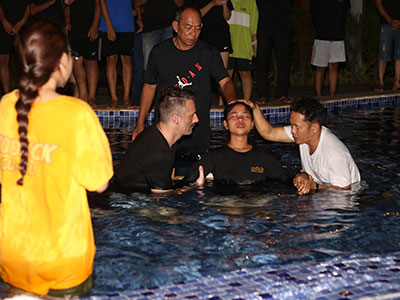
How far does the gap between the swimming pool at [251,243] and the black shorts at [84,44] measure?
454 centimetres

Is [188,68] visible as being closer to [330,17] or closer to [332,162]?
[332,162]

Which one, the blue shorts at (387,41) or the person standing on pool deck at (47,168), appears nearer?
the person standing on pool deck at (47,168)

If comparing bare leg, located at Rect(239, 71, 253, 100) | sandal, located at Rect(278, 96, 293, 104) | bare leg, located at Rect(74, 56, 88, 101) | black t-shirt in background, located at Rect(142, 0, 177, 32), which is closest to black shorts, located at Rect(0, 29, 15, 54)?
bare leg, located at Rect(74, 56, 88, 101)

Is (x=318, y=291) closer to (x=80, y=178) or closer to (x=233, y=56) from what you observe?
(x=80, y=178)

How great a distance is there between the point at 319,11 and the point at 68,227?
975cm

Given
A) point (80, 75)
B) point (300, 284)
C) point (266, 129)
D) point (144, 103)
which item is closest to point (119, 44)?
point (80, 75)

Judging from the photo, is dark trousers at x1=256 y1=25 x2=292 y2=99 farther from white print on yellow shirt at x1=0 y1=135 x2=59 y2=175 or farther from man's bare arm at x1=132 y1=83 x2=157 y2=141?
white print on yellow shirt at x1=0 y1=135 x2=59 y2=175

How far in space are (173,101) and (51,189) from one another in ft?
9.70

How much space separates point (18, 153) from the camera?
3.08 meters

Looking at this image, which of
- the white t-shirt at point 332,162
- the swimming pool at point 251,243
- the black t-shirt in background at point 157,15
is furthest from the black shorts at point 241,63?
the white t-shirt at point 332,162

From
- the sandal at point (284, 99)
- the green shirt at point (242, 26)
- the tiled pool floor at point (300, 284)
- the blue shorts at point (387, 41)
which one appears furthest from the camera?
the blue shorts at point (387, 41)

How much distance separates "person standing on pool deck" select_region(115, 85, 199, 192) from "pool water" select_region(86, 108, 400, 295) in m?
0.25

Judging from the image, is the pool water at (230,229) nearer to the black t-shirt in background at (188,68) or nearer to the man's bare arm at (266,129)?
the man's bare arm at (266,129)

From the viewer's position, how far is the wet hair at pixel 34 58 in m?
2.91
